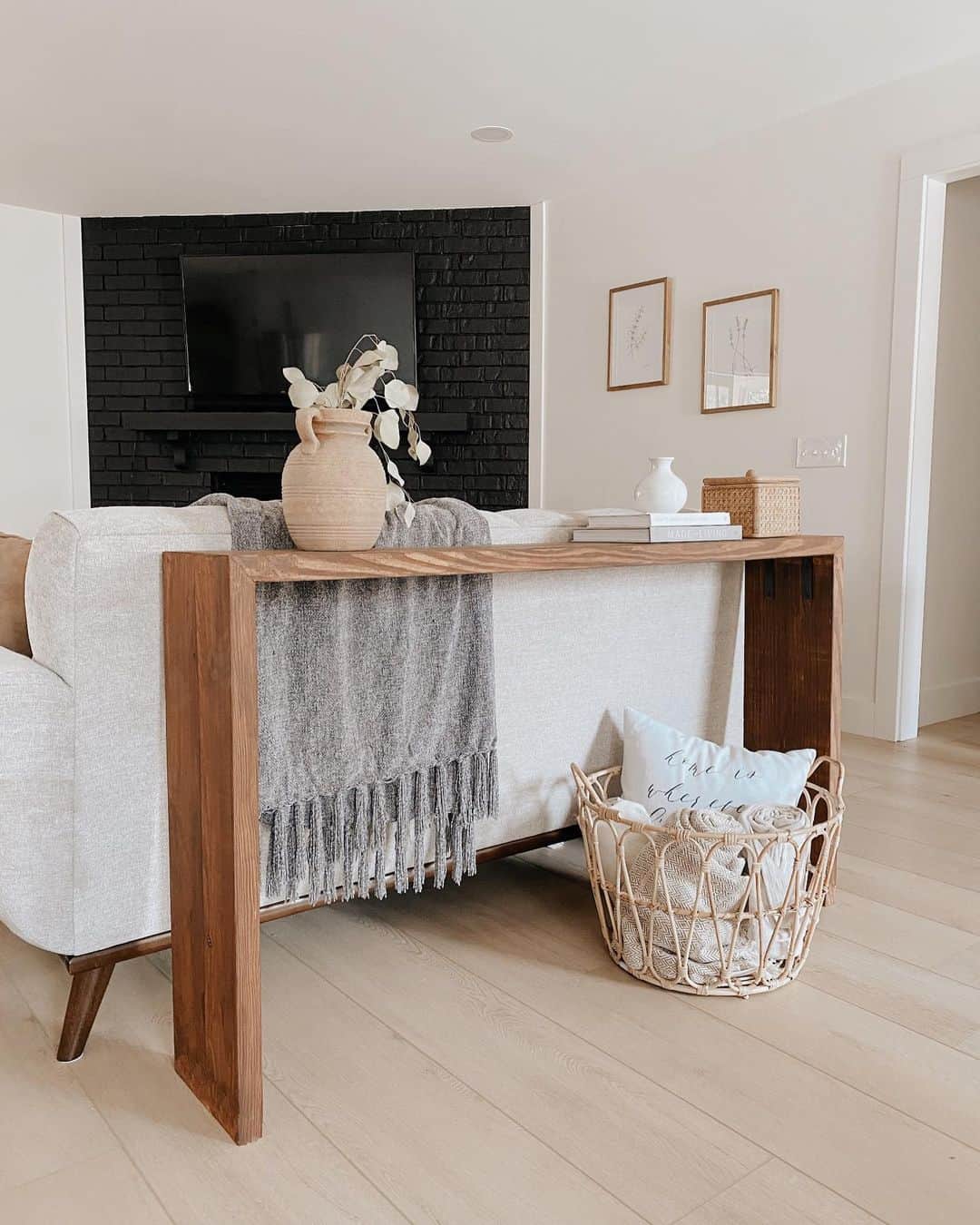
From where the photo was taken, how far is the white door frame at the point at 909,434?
10.7 feet

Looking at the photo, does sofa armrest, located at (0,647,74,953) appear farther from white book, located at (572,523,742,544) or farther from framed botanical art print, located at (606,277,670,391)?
framed botanical art print, located at (606,277,670,391)

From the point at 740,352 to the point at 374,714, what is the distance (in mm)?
2837

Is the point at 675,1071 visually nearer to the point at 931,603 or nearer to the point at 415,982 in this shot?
the point at 415,982

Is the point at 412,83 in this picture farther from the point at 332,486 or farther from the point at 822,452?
the point at 332,486

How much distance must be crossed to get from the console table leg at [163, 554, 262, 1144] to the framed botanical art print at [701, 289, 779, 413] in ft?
9.86

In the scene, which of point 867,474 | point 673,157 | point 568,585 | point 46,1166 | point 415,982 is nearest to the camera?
point 46,1166

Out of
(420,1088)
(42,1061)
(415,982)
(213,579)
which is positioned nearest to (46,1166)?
(42,1061)

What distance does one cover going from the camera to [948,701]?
3.82 m

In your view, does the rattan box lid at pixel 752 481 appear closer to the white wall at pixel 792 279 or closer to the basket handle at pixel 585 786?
the basket handle at pixel 585 786

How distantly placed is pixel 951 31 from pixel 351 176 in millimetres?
2512

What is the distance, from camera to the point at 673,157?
4090 mm

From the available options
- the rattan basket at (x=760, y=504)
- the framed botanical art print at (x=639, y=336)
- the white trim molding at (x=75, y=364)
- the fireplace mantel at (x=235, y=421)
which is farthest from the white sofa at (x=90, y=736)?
the white trim molding at (x=75, y=364)

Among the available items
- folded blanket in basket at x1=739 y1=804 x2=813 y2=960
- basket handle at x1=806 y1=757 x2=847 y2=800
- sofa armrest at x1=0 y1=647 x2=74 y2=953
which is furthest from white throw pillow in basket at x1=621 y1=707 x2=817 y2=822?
sofa armrest at x1=0 y1=647 x2=74 y2=953

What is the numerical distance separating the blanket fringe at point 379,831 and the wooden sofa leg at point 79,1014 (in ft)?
0.85
